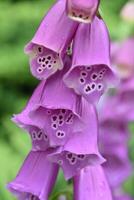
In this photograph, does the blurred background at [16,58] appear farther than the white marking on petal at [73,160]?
Yes

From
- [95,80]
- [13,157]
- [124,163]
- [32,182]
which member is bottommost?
[13,157]

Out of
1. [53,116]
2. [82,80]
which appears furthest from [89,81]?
[53,116]

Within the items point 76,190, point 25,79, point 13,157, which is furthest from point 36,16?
point 76,190

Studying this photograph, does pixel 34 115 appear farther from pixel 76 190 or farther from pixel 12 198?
pixel 12 198

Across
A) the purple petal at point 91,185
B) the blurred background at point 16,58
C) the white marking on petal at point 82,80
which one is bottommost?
the blurred background at point 16,58

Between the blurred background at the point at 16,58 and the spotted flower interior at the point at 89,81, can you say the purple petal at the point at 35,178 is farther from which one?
the blurred background at the point at 16,58

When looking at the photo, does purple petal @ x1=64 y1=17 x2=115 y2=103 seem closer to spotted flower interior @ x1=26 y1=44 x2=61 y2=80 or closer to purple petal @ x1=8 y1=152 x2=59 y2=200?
spotted flower interior @ x1=26 y1=44 x2=61 y2=80

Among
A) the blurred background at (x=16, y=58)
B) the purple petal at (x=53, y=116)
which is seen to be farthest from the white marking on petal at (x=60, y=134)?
the blurred background at (x=16, y=58)

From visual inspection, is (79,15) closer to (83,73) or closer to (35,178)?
(83,73)

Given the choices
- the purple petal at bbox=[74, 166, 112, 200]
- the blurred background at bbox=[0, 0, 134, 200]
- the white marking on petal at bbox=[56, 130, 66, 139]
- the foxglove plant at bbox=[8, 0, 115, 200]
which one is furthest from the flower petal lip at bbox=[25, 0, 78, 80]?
the blurred background at bbox=[0, 0, 134, 200]
